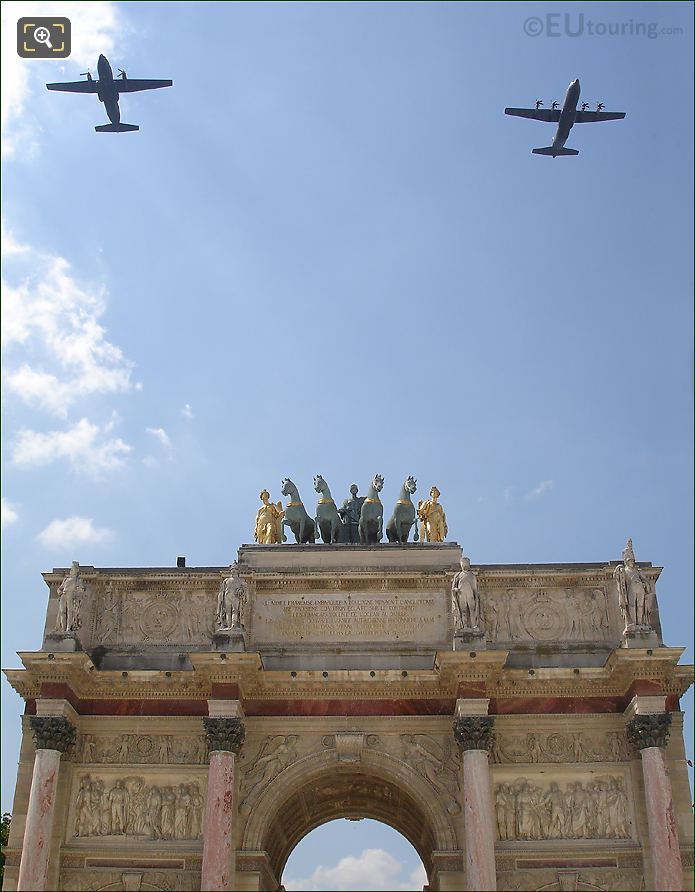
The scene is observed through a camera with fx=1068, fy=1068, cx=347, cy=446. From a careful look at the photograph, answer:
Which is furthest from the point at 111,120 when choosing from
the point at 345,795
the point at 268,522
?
the point at 345,795

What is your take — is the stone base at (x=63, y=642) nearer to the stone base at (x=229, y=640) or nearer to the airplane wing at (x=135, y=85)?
the stone base at (x=229, y=640)

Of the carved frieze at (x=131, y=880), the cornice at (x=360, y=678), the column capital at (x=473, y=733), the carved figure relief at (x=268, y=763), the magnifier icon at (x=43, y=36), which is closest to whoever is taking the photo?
the magnifier icon at (x=43, y=36)

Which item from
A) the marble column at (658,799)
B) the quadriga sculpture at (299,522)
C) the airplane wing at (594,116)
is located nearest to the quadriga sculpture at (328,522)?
the quadriga sculpture at (299,522)

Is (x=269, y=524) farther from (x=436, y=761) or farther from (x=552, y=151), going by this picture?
(x=552, y=151)

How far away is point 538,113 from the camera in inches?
1157

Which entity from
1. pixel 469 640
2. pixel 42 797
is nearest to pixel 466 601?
pixel 469 640

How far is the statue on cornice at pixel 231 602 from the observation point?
2669cm

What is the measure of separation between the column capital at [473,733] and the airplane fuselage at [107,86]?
18.3 m

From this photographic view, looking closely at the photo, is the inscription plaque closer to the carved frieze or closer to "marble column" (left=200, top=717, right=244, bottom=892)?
"marble column" (left=200, top=717, right=244, bottom=892)

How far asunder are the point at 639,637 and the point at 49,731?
14.5m

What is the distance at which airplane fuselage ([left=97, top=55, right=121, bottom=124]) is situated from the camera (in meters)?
27.9

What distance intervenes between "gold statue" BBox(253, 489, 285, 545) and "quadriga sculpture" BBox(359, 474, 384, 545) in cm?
234

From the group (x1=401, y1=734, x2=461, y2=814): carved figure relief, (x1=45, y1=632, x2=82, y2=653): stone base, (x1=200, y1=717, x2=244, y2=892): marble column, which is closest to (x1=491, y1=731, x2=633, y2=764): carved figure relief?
(x1=401, y1=734, x2=461, y2=814): carved figure relief

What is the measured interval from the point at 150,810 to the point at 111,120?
18.1 meters
